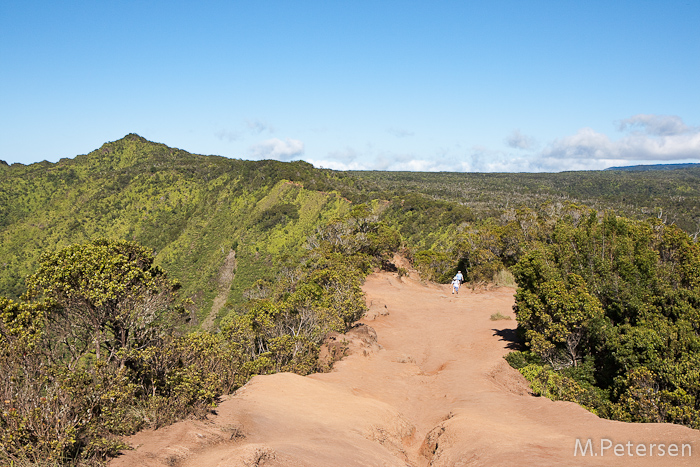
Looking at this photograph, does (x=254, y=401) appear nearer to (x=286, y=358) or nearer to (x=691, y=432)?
(x=286, y=358)

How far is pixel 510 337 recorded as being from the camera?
16.3 meters

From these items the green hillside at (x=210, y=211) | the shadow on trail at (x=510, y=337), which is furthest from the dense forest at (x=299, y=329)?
the green hillside at (x=210, y=211)

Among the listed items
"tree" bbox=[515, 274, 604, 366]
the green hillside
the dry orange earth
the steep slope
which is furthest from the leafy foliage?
the steep slope

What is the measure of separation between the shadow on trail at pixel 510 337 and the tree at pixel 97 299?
11.6 meters

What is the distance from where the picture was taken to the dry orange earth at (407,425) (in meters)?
6.38

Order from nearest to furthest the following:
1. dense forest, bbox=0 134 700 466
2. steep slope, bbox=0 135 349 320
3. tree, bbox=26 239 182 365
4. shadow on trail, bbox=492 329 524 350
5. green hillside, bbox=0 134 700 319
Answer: dense forest, bbox=0 134 700 466
tree, bbox=26 239 182 365
shadow on trail, bbox=492 329 524 350
green hillside, bbox=0 134 700 319
steep slope, bbox=0 135 349 320

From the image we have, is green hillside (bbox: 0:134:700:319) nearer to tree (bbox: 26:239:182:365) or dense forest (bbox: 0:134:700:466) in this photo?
dense forest (bbox: 0:134:700:466)

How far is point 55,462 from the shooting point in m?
4.91

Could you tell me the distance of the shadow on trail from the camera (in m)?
15.1

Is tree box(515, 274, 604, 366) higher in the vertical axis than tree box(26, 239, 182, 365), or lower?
lower

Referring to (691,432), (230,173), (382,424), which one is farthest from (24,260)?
(691,432)

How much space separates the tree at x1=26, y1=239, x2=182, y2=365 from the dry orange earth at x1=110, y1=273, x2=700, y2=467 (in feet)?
8.23

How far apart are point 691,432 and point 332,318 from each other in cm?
1078

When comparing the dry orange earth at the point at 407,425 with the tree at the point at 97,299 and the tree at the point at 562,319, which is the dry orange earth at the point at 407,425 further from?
the tree at the point at 97,299
